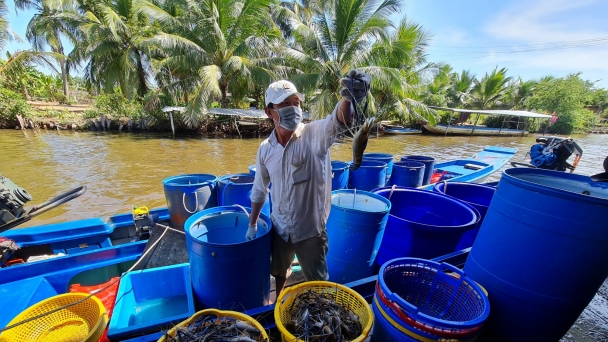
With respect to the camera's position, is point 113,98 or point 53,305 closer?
point 53,305

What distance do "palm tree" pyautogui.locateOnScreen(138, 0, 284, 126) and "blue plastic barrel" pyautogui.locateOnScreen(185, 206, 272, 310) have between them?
40.5 feet

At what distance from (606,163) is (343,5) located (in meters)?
12.0

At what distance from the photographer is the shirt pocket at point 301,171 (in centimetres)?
189

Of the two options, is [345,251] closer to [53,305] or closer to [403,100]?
[53,305]

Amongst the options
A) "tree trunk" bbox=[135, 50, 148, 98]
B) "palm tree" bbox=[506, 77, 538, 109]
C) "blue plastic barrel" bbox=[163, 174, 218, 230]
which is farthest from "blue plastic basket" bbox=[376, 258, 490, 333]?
"palm tree" bbox=[506, 77, 538, 109]

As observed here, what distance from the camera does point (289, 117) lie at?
1881 mm

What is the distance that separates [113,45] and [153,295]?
19.2 m

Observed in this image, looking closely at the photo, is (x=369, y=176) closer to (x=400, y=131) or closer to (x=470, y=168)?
(x=470, y=168)

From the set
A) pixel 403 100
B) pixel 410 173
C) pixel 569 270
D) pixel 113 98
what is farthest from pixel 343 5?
pixel 113 98

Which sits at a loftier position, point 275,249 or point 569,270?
point 569,270

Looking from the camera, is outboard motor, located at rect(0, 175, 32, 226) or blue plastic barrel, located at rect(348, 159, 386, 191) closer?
outboard motor, located at rect(0, 175, 32, 226)

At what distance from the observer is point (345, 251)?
8.68 ft

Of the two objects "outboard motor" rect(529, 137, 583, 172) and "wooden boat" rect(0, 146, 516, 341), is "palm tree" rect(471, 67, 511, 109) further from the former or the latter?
"wooden boat" rect(0, 146, 516, 341)

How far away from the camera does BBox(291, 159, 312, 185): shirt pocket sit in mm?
1887
